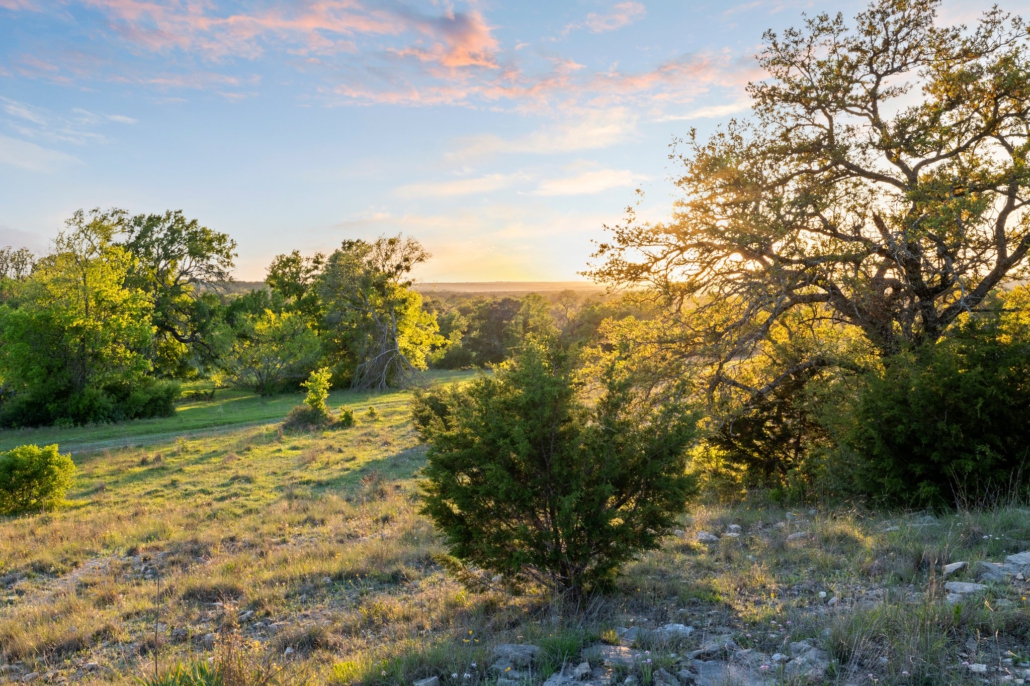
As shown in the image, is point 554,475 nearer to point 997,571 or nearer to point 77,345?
point 997,571

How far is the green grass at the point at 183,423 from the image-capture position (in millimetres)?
22359

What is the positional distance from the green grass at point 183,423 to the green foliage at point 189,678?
1708cm

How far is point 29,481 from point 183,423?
12015mm

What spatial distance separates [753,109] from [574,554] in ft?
28.4

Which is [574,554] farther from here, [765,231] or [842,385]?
[842,385]

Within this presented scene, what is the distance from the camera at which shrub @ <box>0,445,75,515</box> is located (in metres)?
14.0

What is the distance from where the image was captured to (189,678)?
3832 millimetres

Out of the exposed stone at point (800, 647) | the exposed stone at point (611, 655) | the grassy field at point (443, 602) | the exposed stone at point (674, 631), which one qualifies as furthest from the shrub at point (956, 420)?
the exposed stone at point (611, 655)

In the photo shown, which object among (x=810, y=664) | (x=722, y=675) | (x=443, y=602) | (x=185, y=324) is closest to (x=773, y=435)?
(x=443, y=602)

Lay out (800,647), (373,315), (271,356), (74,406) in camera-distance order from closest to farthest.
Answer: (800,647) < (74,406) < (271,356) < (373,315)

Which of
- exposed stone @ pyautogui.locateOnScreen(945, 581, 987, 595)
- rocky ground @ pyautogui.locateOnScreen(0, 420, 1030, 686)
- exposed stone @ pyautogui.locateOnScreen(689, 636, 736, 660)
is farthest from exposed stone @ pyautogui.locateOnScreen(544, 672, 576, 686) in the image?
exposed stone @ pyautogui.locateOnScreen(945, 581, 987, 595)

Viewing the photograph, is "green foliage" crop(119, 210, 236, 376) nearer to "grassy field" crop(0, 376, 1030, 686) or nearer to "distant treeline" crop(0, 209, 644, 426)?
"distant treeline" crop(0, 209, 644, 426)

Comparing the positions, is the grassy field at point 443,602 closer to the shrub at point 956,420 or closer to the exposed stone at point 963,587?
the exposed stone at point 963,587

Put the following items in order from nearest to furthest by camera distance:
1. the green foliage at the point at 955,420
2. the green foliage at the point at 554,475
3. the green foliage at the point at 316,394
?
the green foliage at the point at 554,475
the green foliage at the point at 955,420
the green foliage at the point at 316,394
